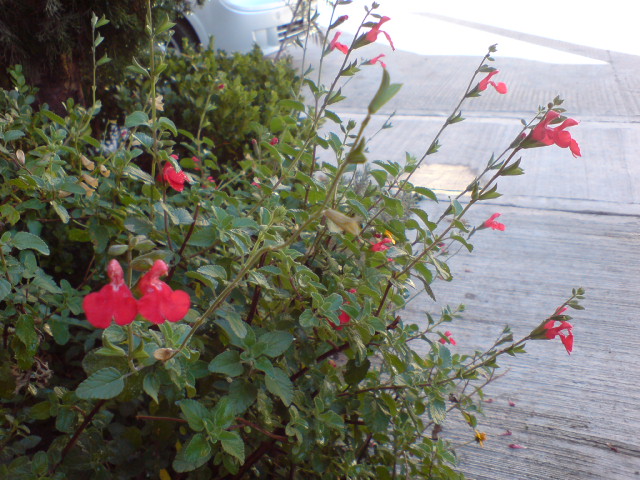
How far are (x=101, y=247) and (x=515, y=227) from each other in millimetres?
2735

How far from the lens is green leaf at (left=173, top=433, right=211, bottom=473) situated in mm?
1047

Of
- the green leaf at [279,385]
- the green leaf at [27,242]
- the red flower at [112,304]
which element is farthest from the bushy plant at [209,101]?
the red flower at [112,304]

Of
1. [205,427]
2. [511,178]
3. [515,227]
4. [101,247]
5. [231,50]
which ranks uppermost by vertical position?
[231,50]

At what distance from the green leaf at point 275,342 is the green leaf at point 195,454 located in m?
0.22

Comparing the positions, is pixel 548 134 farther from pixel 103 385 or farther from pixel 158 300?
pixel 103 385

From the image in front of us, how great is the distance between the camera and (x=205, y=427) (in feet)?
3.58

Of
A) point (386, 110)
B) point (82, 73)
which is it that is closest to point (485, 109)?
point (386, 110)

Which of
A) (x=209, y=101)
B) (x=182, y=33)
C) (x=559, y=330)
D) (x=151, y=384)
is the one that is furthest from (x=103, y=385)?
(x=182, y=33)

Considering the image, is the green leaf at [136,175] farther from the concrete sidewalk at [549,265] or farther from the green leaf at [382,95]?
the concrete sidewalk at [549,265]

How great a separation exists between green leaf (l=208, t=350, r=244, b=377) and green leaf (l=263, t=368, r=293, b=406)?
0.22 feet

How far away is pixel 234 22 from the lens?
5691 mm

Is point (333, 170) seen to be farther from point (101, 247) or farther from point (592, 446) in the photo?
point (592, 446)

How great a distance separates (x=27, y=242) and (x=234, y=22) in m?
5.00

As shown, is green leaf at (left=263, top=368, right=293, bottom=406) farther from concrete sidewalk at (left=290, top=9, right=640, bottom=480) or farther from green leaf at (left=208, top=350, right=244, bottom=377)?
concrete sidewalk at (left=290, top=9, right=640, bottom=480)
